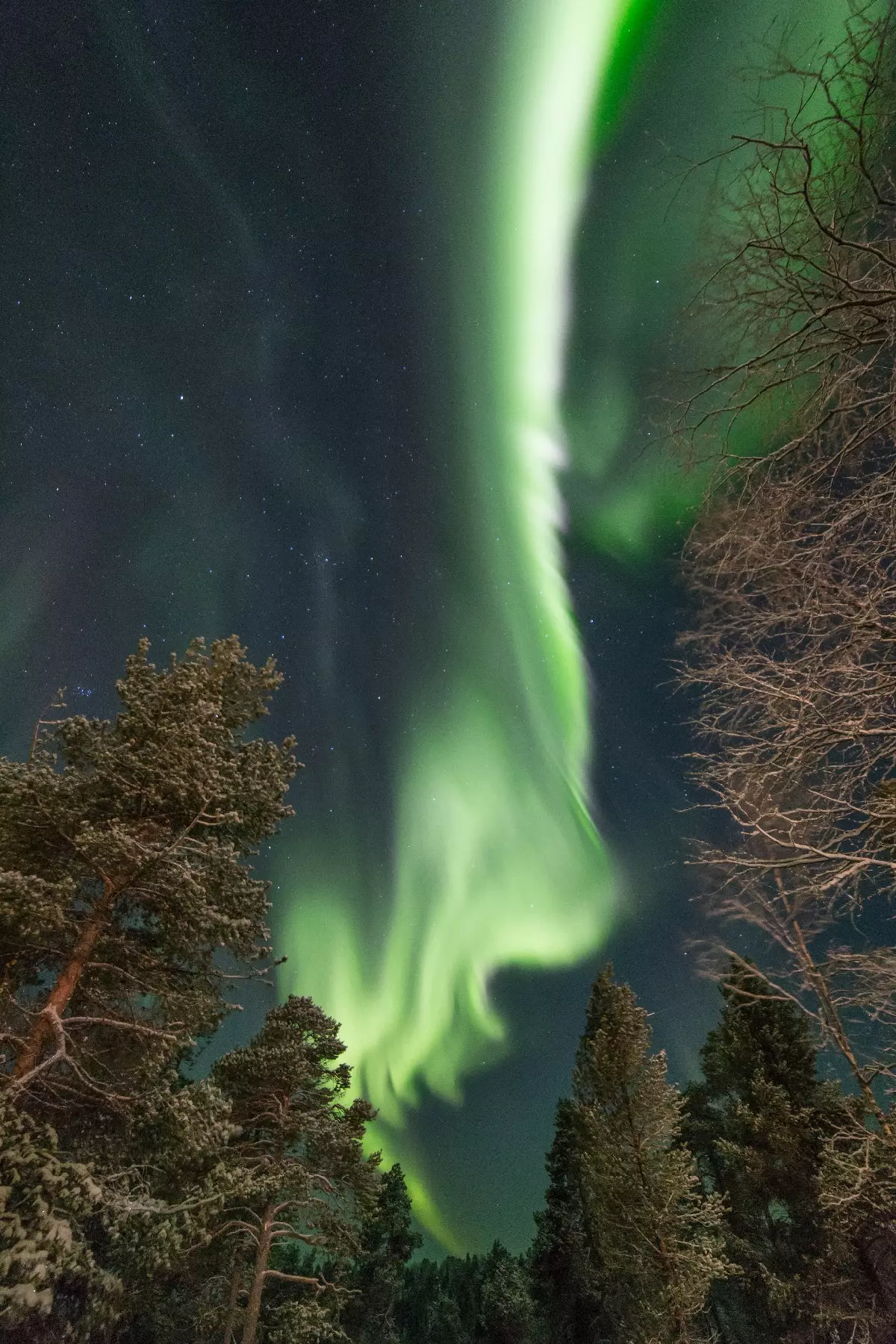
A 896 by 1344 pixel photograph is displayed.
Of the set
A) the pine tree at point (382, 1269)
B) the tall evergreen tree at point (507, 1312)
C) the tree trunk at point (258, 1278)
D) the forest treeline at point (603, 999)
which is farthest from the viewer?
the pine tree at point (382, 1269)

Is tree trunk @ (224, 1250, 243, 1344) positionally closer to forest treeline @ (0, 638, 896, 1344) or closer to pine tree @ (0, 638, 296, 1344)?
forest treeline @ (0, 638, 896, 1344)

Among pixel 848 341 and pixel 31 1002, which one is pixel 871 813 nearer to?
pixel 848 341

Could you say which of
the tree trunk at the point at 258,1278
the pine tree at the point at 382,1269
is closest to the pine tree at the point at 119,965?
the tree trunk at the point at 258,1278

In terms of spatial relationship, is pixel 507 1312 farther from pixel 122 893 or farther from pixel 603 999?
pixel 122 893

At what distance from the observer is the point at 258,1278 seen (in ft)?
34.2

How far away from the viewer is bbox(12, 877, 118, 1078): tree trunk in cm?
606

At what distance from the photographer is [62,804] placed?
23.9 feet

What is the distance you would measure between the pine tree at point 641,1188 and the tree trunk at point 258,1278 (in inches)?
270

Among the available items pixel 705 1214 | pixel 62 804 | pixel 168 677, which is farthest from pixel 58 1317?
pixel 705 1214

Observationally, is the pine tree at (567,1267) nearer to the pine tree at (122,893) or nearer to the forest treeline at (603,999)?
the forest treeline at (603,999)

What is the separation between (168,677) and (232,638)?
182 centimetres

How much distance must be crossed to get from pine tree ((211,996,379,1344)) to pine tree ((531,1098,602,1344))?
9707 mm

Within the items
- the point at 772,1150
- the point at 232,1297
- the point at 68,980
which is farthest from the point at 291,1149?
the point at 772,1150

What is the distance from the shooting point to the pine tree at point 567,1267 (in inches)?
710
